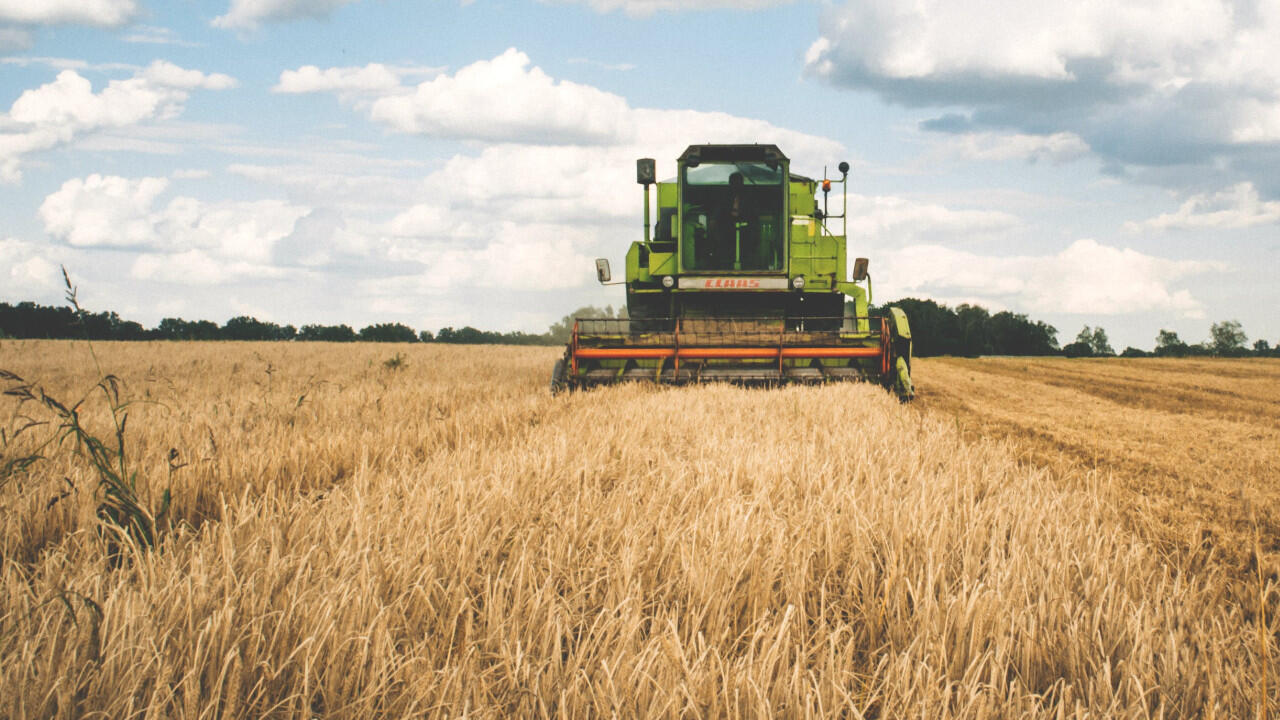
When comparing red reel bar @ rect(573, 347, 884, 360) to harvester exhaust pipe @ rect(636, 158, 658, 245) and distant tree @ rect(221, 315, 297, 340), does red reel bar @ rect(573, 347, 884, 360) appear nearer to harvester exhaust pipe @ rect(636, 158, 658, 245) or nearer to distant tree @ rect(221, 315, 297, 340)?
harvester exhaust pipe @ rect(636, 158, 658, 245)

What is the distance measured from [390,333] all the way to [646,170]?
50986 mm

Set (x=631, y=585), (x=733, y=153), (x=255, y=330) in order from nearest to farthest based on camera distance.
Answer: (x=631, y=585) → (x=733, y=153) → (x=255, y=330)

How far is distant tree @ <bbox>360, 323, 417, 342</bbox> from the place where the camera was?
54.8 metres

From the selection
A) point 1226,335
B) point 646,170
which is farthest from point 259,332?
point 1226,335

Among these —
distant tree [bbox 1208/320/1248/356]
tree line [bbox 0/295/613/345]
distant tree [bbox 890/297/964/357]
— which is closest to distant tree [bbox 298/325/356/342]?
tree line [bbox 0/295/613/345]

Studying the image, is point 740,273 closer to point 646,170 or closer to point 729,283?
point 729,283

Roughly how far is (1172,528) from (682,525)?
7.97 ft

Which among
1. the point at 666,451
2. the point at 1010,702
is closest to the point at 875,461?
the point at 666,451

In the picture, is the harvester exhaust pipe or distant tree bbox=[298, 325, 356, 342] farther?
distant tree bbox=[298, 325, 356, 342]

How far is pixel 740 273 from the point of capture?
33.3 ft

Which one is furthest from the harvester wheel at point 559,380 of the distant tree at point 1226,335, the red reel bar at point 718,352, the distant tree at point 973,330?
the distant tree at point 1226,335

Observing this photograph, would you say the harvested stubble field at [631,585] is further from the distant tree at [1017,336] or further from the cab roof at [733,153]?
the distant tree at [1017,336]

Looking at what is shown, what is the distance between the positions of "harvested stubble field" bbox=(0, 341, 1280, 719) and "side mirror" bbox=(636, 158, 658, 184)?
643 cm

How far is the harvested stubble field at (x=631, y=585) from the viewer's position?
1.48 metres
